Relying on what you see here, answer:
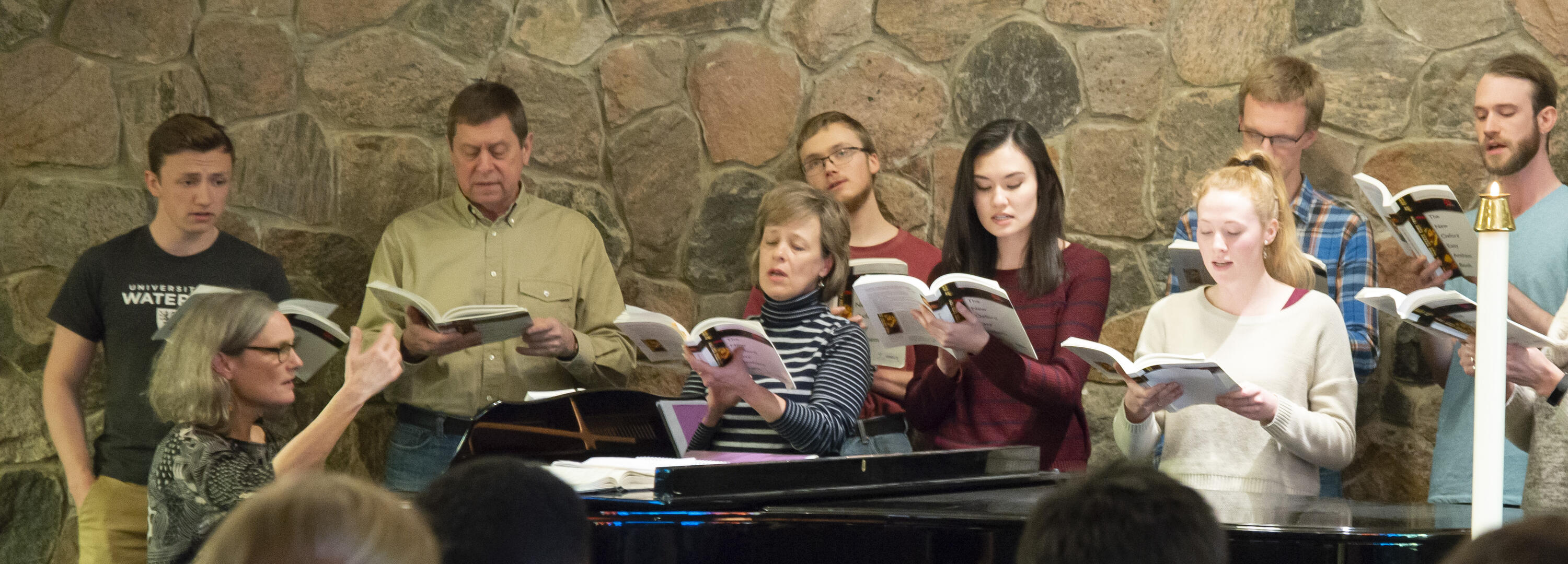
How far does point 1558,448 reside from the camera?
2.42m

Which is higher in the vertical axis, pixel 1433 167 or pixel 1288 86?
pixel 1288 86

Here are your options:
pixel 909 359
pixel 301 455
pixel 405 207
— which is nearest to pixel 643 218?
pixel 405 207

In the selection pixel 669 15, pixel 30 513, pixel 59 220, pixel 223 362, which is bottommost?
pixel 30 513

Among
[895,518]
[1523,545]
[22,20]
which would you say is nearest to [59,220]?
[22,20]

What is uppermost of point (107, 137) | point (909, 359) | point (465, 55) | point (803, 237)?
point (465, 55)

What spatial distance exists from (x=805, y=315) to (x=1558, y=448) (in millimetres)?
1514

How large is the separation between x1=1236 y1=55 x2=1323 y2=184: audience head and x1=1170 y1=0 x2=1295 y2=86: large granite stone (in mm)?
332

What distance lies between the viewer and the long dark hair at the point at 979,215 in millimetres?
3205

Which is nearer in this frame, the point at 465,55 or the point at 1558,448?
the point at 1558,448

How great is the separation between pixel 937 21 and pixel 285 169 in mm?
2147

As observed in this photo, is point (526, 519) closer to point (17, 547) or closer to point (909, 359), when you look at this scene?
point (909, 359)

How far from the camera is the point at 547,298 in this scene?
13.1 feet

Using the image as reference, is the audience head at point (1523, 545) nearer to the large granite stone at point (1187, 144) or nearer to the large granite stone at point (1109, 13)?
the large granite stone at point (1187, 144)

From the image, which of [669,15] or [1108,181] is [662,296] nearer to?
[669,15]
